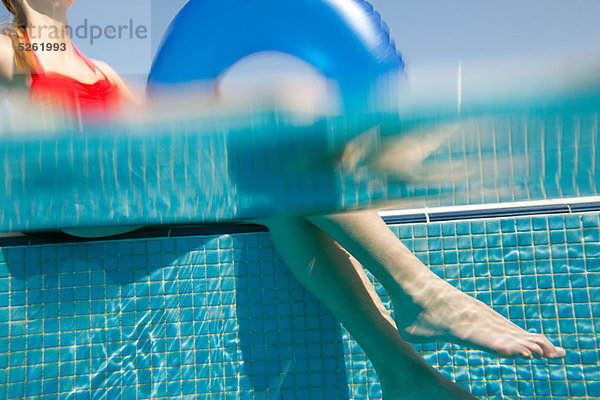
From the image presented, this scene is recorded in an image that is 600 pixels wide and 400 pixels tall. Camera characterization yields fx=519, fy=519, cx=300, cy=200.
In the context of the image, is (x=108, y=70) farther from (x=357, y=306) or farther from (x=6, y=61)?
(x=357, y=306)

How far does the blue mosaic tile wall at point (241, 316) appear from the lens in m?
3.32

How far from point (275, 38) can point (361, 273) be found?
59.2 inches

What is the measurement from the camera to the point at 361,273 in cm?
280

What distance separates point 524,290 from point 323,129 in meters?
1.96

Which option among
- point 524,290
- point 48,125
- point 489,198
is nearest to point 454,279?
point 524,290

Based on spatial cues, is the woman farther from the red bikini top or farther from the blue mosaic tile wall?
the blue mosaic tile wall

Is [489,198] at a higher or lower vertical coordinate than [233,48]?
lower

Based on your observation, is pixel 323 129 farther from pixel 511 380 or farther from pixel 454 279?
pixel 511 380

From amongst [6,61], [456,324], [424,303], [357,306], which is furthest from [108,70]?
[456,324]

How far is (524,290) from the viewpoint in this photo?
3.34 metres

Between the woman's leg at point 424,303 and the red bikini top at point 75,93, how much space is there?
1200mm

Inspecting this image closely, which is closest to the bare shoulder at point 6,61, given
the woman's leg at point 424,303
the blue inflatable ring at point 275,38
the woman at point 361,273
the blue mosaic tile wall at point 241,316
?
the woman at point 361,273

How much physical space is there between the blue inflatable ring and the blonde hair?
0.65 meters

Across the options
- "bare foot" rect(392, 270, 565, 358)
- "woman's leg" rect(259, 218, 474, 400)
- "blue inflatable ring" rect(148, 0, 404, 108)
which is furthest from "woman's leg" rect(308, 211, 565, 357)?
"blue inflatable ring" rect(148, 0, 404, 108)
